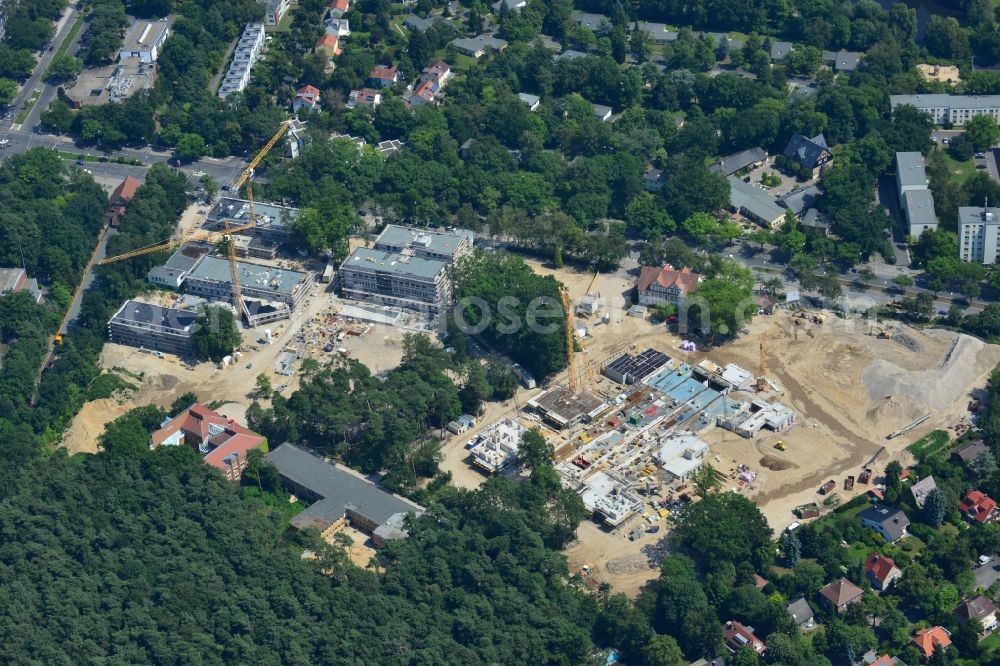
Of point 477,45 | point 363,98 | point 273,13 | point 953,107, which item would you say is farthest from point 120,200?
point 953,107

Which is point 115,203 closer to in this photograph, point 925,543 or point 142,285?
point 142,285

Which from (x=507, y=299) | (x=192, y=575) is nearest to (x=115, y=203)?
(x=507, y=299)

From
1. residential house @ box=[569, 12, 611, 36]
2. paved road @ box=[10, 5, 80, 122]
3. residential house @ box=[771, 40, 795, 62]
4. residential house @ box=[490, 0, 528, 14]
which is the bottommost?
paved road @ box=[10, 5, 80, 122]

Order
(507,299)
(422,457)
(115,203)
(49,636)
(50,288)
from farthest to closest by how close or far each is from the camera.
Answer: (115,203)
(50,288)
(507,299)
(422,457)
(49,636)

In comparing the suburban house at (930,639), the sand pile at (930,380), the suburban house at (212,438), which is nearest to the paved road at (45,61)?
the suburban house at (212,438)

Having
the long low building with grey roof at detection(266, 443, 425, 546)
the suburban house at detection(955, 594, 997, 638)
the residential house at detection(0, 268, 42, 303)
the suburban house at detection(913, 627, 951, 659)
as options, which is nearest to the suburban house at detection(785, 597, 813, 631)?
the suburban house at detection(913, 627, 951, 659)

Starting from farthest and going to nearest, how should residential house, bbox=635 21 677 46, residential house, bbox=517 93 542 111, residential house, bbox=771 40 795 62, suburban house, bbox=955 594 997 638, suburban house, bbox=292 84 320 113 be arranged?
1. residential house, bbox=635 21 677 46
2. residential house, bbox=771 40 795 62
3. suburban house, bbox=292 84 320 113
4. residential house, bbox=517 93 542 111
5. suburban house, bbox=955 594 997 638

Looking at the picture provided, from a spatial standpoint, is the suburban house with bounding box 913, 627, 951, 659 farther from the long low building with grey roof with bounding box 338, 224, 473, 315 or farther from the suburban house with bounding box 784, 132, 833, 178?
the suburban house with bounding box 784, 132, 833, 178
